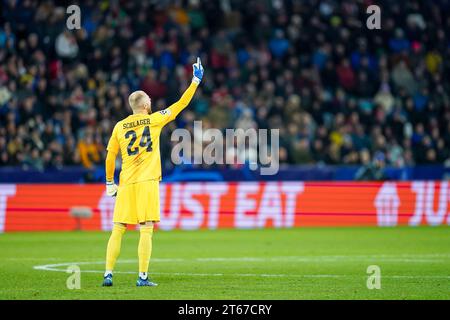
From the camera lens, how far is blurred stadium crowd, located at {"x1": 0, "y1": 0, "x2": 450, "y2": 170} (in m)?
26.3

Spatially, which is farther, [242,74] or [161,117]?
[242,74]

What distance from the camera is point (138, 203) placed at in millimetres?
12609

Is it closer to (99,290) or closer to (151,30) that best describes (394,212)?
(151,30)

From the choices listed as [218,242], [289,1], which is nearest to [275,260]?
[218,242]

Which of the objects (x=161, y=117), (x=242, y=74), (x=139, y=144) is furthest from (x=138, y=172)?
(x=242, y=74)

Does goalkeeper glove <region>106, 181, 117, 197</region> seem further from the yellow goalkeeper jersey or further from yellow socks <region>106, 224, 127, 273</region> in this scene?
yellow socks <region>106, 224, 127, 273</region>

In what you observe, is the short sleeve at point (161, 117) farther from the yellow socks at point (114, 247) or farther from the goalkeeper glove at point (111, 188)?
the yellow socks at point (114, 247)

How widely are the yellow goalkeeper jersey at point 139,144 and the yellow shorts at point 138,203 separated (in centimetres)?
8

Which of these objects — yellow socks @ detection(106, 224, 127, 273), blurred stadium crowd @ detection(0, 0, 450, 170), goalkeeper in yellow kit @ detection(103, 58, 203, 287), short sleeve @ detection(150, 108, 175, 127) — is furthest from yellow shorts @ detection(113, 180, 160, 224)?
blurred stadium crowd @ detection(0, 0, 450, 170)

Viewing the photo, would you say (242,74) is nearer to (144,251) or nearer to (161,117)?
(161,117)

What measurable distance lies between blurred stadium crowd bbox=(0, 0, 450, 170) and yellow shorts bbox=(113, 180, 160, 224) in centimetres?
1274

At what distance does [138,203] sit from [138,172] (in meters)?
0.38

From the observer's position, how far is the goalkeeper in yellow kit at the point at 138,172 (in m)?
12.6

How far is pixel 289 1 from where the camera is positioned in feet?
104
